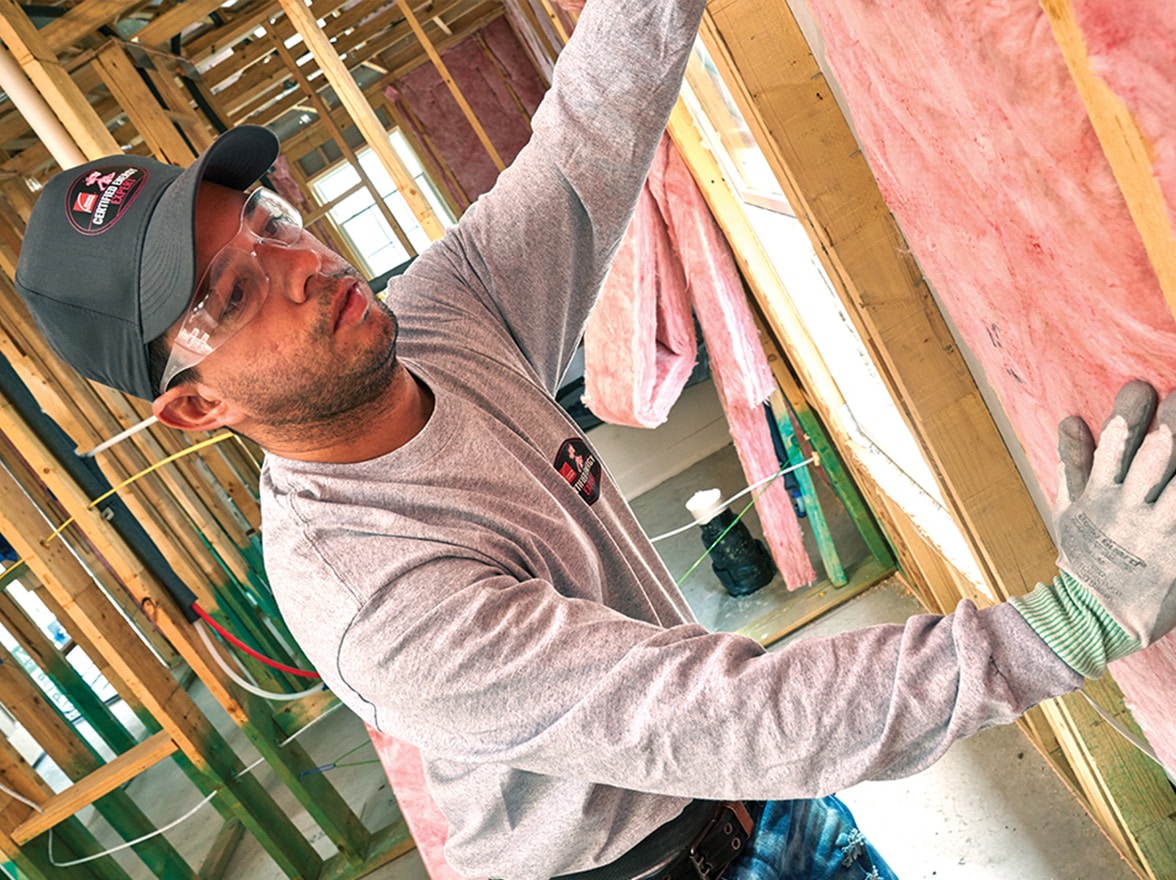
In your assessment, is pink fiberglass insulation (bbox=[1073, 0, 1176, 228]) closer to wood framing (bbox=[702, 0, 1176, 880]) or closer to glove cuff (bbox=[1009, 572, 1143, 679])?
glove cuff (bbox=[1009, 572, 1143, 679])

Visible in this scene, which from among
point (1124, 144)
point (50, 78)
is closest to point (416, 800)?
point (50, 78)

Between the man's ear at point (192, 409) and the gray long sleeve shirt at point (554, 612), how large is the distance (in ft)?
0.30

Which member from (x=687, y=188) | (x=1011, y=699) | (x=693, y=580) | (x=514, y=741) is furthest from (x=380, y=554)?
(x=693, y=580)

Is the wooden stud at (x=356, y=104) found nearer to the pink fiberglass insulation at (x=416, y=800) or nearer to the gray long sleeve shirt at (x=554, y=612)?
the gray long sleeve shirt at (x=554, y=612)

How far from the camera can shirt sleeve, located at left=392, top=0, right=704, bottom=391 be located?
1.36 metres

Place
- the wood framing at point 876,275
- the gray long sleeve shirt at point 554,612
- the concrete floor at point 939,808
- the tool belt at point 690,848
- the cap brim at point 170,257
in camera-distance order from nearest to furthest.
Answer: the gray long sleeve shirt at point 554,612
the cap brim at point 170,257
the tool belt at point 690,848
the wood framing at point 876,275
the concrete floor at point 939,808

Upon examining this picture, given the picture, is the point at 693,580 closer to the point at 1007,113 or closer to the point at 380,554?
the point at 380,554

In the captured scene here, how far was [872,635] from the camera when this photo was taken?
916 millimetres

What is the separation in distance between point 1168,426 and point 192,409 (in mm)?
1140

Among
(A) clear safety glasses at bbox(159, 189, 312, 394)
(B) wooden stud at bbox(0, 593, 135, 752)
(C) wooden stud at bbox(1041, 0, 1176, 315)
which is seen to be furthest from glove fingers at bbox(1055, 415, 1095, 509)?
(B) wooden stud at bbox(0, 593, 135, 752)

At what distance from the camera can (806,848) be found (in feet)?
Answer: 5.47

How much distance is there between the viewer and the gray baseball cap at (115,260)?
1.27 m

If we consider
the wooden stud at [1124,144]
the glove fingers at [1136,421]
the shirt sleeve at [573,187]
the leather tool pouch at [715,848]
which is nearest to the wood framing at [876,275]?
the shirt sleeve at [573,187]

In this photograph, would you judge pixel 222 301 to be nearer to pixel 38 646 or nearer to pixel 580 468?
pixel 580 468
